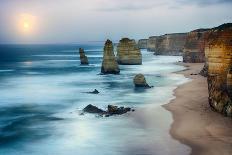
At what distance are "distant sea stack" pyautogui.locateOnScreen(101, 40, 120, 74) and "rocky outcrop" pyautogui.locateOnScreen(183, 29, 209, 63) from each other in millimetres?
26407

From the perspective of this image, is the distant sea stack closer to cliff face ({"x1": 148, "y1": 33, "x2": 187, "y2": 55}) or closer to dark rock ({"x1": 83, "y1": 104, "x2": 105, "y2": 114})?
dark rock ({"x1": 83, "y1": 104, "x2": 105, "y2": 114})

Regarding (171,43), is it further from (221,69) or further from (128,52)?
(221,69)

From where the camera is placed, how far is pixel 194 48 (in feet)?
A: 308

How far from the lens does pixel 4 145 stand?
27.0 metres

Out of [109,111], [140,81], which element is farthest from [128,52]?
[109,111]

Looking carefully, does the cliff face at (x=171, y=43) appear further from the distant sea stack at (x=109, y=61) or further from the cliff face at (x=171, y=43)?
the distant sea stack at (x=109, y=61)

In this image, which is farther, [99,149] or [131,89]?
[131,89]

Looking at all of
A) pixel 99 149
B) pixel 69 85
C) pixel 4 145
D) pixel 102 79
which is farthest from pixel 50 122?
pixel 102 79

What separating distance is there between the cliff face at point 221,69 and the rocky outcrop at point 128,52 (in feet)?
191

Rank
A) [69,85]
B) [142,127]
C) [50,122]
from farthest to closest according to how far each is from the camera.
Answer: [69,85] < [50,122] < [142,127]

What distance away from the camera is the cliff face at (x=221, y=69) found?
30.3 m

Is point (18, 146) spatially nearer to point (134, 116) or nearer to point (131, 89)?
point (134, 116)

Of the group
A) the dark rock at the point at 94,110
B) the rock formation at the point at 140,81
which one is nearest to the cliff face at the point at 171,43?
the rock formation at the point at 140,81

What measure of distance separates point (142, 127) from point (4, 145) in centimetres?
1082
